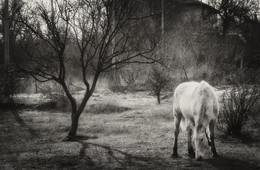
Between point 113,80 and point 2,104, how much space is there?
692 cm

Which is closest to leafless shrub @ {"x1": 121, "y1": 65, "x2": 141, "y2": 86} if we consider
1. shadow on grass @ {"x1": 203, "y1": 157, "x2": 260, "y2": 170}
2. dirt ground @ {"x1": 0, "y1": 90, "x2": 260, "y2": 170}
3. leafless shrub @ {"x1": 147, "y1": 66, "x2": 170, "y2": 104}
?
leafless shrub @ {"x1": 147, "y1": 66, "x2": 170, "y2": 104}

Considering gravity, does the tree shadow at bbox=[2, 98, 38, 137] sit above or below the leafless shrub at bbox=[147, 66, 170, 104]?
below

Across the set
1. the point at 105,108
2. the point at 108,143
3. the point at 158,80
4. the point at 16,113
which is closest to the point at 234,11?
the point at 158,80

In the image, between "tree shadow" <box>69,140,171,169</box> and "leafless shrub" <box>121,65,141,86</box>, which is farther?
"leafless shrub" <box>121,65,141,86</box>

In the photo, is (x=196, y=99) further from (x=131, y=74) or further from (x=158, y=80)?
(x=131, y=74)

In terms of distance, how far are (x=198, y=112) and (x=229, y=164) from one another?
3.98ft

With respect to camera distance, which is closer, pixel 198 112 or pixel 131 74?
pixel 198 112

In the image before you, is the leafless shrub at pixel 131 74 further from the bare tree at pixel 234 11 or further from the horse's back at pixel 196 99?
the bare tree at pixel 234 11

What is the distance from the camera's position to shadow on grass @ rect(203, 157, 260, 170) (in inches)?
251

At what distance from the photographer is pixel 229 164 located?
655 centimetres

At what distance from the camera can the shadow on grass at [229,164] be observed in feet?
20.9

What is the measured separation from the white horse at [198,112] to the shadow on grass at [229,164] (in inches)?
10.9

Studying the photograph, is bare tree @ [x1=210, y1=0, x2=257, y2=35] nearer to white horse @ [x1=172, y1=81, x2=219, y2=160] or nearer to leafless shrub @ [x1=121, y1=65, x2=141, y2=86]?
leafless shrub @ [x1=121, y1=65, x2=141, y2=86]

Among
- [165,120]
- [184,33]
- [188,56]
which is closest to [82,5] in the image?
[165,120]
